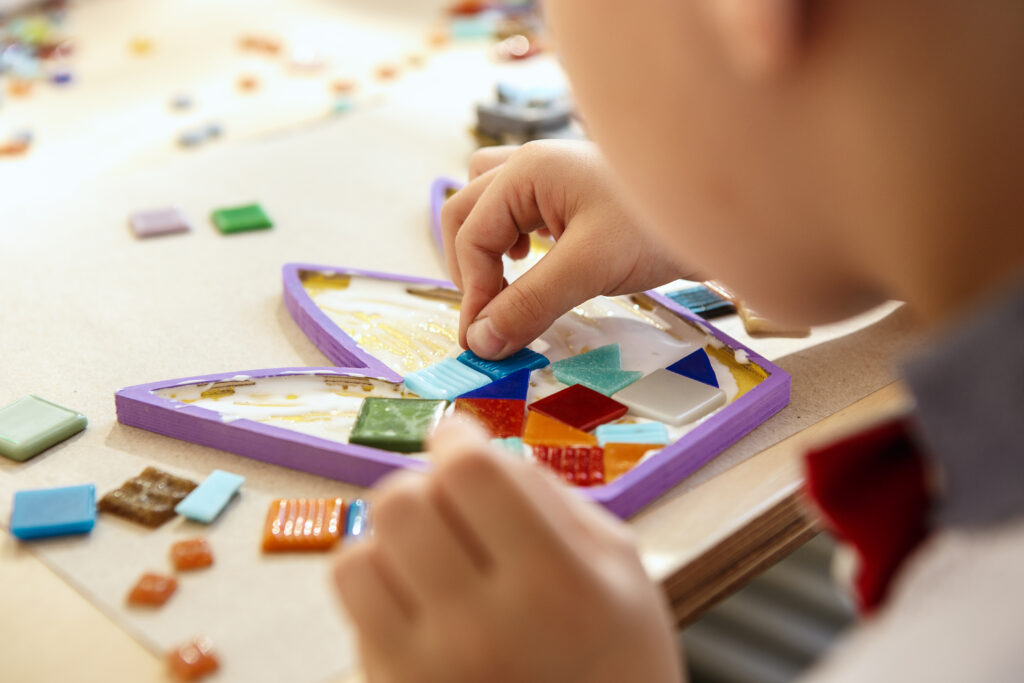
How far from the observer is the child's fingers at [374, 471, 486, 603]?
324 mm

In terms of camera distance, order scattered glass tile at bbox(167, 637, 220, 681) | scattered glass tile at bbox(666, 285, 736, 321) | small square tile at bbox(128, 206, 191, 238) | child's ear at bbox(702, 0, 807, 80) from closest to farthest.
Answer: child's ear at bbox(702, 0, 807, 80)
scattered glass tile at bbox(167, 637, 220, 681)
scattered glass tile at bbox(666, 285, 736, 321)
small square tile at bbox(128, 206, 191, 238)

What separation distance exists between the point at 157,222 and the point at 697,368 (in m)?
0.45

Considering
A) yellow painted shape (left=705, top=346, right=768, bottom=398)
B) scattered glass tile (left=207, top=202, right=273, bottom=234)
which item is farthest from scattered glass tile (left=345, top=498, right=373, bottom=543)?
scattered glass tile (left=207, top=202, right=273, bottom=234)

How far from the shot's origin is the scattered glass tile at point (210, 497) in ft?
1.51


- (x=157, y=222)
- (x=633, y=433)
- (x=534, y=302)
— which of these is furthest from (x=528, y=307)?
(x=157, y=222)

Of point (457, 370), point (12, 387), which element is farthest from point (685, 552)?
point (12, 387)

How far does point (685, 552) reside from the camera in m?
0.43

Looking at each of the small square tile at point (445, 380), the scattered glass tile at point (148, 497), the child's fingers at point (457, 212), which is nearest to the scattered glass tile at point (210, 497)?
the scattered glass tile at point (148, 497)

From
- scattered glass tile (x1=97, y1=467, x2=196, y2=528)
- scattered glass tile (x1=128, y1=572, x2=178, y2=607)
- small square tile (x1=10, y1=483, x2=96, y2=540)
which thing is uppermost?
scattered glass tile (x1=128, y1=572, x2=178, y2=607)

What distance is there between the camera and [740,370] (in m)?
0.56

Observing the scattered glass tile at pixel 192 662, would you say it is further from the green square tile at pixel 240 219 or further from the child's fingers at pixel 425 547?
the green square tile at pixel 240 219

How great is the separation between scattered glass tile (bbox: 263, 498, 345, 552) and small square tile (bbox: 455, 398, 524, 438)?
9 centimetres

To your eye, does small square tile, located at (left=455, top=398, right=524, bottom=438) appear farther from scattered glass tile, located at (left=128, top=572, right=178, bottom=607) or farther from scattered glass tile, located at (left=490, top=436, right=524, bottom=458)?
scattered glass tile, located at (left=128, top=572, right=178, bottom=607)

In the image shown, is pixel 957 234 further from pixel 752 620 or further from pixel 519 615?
pixel 752 620
